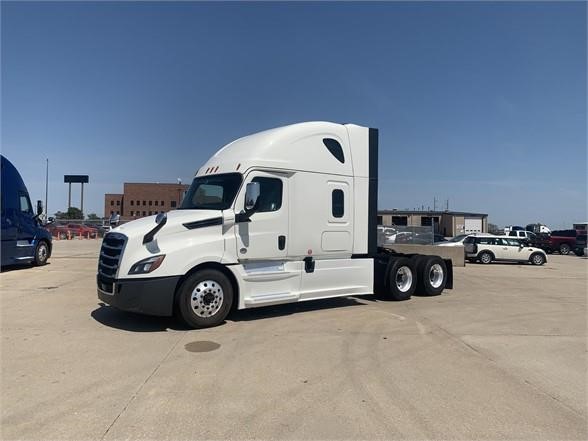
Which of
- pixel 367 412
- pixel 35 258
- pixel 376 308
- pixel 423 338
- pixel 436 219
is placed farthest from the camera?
pixel 436 219

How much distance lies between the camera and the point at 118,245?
22.3 feet

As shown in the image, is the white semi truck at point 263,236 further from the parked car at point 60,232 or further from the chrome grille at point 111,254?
the parked car at point 60,232

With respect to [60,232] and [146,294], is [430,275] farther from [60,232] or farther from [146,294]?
[60,232]

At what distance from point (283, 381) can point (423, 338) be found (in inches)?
110

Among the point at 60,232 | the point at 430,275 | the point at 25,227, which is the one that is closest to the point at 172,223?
the point at 430,275

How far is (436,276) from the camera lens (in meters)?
11.0

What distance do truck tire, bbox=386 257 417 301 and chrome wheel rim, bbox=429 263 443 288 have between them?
2.61ft

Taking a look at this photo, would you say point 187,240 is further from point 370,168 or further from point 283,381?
point 370,168

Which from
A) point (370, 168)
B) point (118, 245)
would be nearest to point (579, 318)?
point (370, 168)

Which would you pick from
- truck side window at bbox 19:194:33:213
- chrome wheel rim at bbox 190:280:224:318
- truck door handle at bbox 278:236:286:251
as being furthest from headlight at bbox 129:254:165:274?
truck side window at bbox 19:194:33:213

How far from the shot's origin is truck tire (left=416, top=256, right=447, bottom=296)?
34.5ft

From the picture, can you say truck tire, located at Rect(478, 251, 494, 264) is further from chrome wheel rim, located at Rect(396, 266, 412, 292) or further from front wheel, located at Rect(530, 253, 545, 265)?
chrome wheel rim, located at Rect(396, 266, 412, 292)

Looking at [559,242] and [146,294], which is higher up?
[559,242]

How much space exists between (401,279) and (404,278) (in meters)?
0.09
